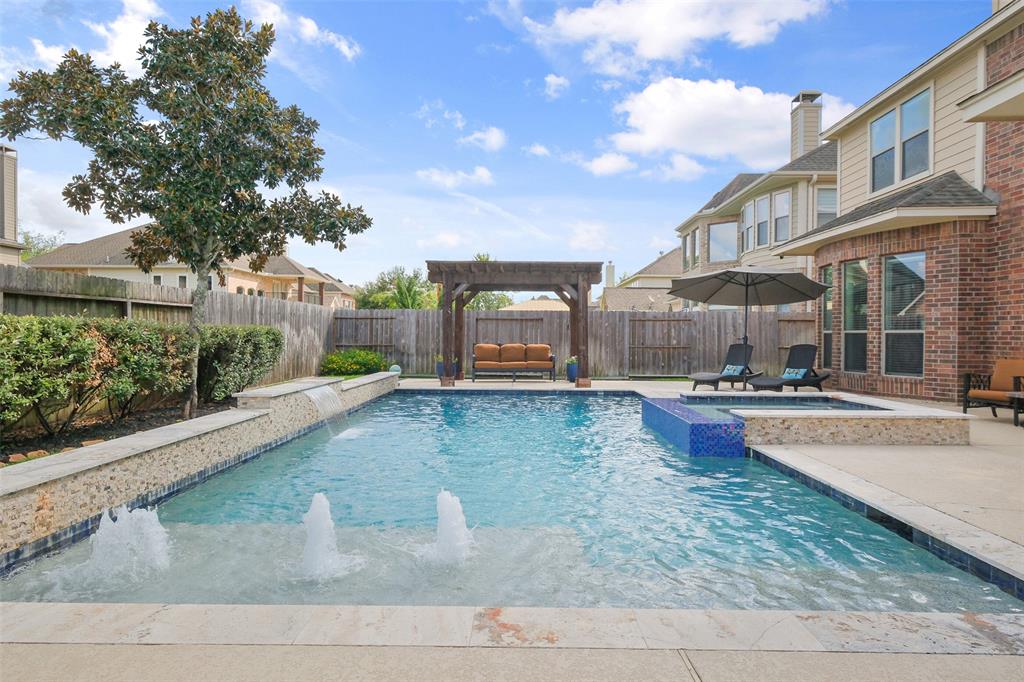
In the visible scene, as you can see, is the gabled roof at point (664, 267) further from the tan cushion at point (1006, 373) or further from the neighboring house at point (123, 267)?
the tan cushion at point (1006, 373)

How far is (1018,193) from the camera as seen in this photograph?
29.3ft

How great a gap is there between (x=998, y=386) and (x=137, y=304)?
11.6 metres

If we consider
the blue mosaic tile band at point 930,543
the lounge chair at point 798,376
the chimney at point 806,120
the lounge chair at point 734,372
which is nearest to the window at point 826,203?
the chimney at point 806,120

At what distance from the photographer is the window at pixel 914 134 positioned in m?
10.9

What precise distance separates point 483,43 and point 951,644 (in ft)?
49.8

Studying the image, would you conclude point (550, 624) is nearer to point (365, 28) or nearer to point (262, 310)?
point (262, 310)

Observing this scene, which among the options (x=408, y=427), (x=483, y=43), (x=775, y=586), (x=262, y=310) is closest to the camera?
(x=775, y=586)

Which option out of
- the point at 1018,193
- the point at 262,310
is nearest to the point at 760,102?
the point at 1018,193

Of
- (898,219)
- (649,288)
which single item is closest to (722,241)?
(649,288)

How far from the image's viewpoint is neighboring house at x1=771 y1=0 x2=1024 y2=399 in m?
9.15

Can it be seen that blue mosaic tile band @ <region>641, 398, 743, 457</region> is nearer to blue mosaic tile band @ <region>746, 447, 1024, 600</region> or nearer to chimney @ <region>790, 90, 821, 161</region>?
blue mosaic tile band @ <region>746, 447, 1024, 600</region>

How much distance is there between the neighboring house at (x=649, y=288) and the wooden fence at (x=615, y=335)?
14.9 m

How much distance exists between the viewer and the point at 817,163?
16.6m

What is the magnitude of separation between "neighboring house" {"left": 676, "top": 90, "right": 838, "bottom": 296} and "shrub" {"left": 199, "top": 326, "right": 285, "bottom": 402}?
11491 millimetres
